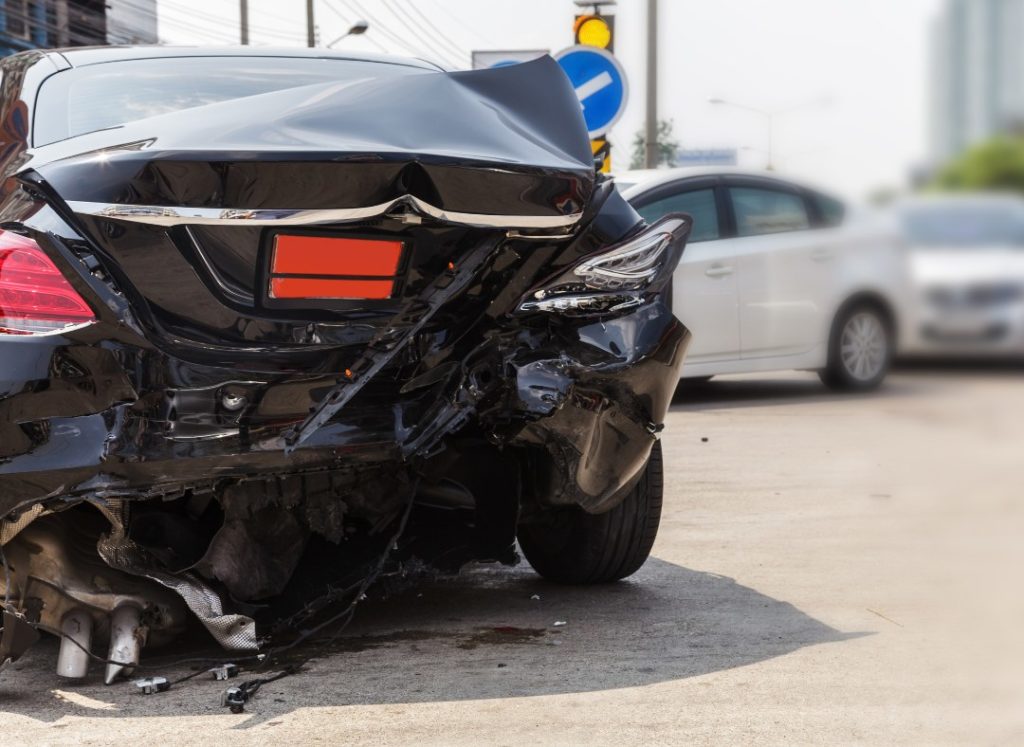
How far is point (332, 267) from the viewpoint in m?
3.06

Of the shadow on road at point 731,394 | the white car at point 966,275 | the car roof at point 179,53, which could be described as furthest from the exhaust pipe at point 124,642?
the shadow on road at point 731,394

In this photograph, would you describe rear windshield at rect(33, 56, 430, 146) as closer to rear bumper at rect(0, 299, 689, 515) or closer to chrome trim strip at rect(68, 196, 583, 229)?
chrome trim strip at rect(68, 196, 583, 229)

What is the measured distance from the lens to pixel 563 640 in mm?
3549

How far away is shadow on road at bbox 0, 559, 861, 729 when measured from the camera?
3.08 metres

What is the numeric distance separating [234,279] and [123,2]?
16356mm

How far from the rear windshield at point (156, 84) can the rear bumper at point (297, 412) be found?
0.82 meters

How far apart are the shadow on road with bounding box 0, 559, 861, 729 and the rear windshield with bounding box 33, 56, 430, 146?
1.45m

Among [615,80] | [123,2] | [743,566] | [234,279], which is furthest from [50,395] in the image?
[123,2]

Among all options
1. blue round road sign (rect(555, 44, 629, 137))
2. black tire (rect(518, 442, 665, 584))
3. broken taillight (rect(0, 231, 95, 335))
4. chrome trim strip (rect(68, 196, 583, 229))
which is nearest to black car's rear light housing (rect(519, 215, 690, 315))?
chrome trim strip (rect(68, 196, 583, 229))

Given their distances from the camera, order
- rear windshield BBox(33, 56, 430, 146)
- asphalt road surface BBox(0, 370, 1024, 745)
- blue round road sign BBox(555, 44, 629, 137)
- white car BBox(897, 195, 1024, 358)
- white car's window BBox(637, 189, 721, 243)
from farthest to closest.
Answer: white car's window BBox(637, 189, 721, 243) → blue round road sign BBox(555, 44, 629, 137) → rear windshield BBox(33, 56, 430, 146) → asphalt road surface BBox(0, 370, 1024, 745) → white car BBox(897, 195, 1024, 358)

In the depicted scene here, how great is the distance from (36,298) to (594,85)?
620 cm

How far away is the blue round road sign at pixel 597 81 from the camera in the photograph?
28.0ft

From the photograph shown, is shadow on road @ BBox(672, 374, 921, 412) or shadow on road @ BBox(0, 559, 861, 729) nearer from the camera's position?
shadow on road @ BBox(0, 559, 861, 729)

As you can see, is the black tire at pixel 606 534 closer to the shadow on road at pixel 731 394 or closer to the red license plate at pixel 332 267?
the red license plate at pixel 332 267
